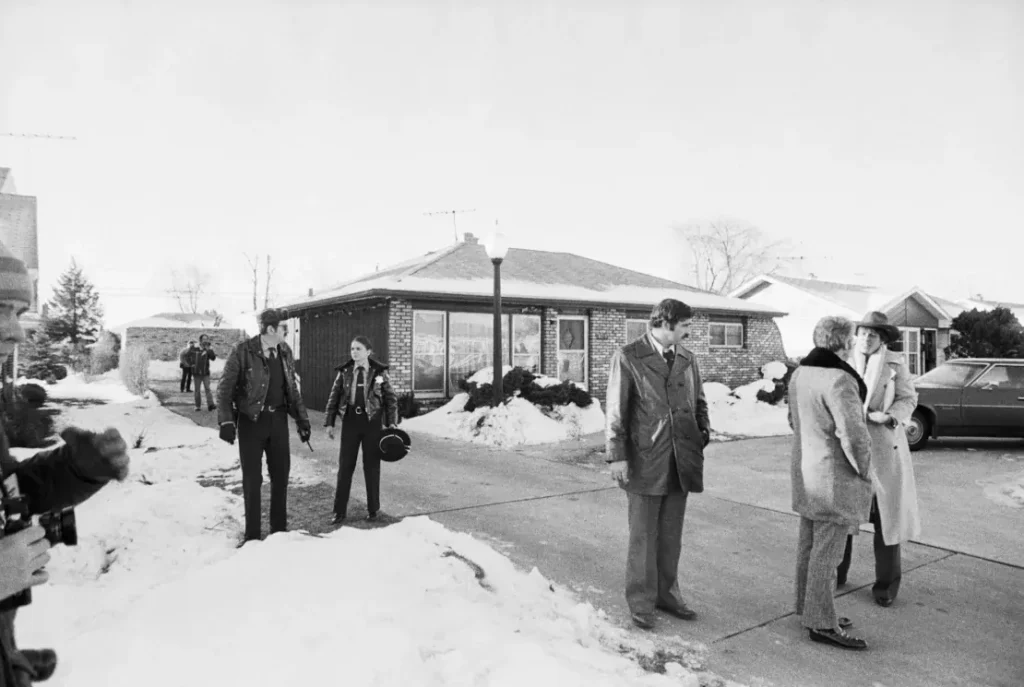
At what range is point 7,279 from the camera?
5.43ft

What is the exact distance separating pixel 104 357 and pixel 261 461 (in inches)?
1349

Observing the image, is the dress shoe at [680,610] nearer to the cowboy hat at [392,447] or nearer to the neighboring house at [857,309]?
the cowboy hat at [392,447]

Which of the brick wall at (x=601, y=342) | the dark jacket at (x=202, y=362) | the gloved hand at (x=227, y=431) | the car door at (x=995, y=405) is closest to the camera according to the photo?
the gloved hand at (x=227, y=431)

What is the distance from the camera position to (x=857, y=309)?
1208 inches

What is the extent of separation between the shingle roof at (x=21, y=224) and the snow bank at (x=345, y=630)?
1882 centimetres

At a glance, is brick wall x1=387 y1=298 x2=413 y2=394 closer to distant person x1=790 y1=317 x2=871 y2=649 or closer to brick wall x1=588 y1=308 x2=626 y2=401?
brick wall x1=588 y1=308 x2=626 y2=401

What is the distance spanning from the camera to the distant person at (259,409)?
554 centimetres

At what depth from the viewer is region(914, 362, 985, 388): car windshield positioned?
12.1 m

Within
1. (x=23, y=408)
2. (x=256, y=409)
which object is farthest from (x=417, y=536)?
(x=23, y=408)

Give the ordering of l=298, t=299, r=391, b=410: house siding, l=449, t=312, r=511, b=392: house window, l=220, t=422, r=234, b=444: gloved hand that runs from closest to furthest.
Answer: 1. l=220, t=422, r=234, b=444: gloved hand
2. l=298, t=299, r=391, b=410: house siding
3. l=449, t=312, r=511, b=392: house window

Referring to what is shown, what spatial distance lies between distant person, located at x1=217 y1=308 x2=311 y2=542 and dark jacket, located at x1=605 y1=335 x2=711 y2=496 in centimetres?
293

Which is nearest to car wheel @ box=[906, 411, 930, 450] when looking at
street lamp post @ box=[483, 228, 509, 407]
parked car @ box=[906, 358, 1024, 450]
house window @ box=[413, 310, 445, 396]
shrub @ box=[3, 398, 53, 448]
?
parked car @ box=[906, 358, 1024, 450]

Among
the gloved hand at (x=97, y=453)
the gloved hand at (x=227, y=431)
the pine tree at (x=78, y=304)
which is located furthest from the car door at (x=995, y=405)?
the pine tree at (x=78, y=304)

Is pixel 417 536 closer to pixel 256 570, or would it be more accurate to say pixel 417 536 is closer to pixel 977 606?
pixel 256 570
